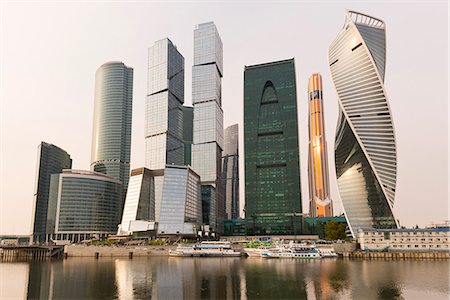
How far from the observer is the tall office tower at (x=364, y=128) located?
572 ft

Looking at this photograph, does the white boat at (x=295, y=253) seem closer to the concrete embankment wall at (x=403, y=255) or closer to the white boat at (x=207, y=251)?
the white boat at (x=207, y=251)

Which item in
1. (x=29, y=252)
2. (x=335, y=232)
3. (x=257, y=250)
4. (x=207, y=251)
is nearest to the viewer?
(x=257, y=250)

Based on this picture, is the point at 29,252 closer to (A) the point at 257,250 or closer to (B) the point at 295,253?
(A) the point at 257,250

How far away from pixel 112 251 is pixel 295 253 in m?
71.9

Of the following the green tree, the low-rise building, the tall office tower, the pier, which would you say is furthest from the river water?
the tall office tower

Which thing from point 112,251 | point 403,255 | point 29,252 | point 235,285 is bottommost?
point 29,252

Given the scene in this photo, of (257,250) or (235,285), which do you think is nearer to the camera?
(235,285)

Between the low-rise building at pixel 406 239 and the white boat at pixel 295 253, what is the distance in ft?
83.0

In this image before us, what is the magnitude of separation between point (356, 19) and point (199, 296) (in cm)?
18122

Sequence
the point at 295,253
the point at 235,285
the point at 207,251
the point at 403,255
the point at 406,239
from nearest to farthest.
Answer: the point at 235,285 < the point at 295,253 < the point at 403,255 < the point at 406,239 < the point at 207,251

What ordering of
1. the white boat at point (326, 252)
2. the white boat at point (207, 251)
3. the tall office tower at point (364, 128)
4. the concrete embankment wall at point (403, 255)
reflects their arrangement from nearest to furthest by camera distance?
the concrete embankment wall at point (403, 255) → the white boat at point (326, 252) → the white boat at point (207, 251) → the tall office tower at point (364, 128)

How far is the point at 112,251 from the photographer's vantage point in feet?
495

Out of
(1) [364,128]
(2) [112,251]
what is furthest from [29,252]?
(1) [364,128]

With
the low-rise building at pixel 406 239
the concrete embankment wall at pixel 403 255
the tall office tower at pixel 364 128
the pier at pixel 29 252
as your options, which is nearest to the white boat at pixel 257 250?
the concrete embankment wall at pixel 403 255
